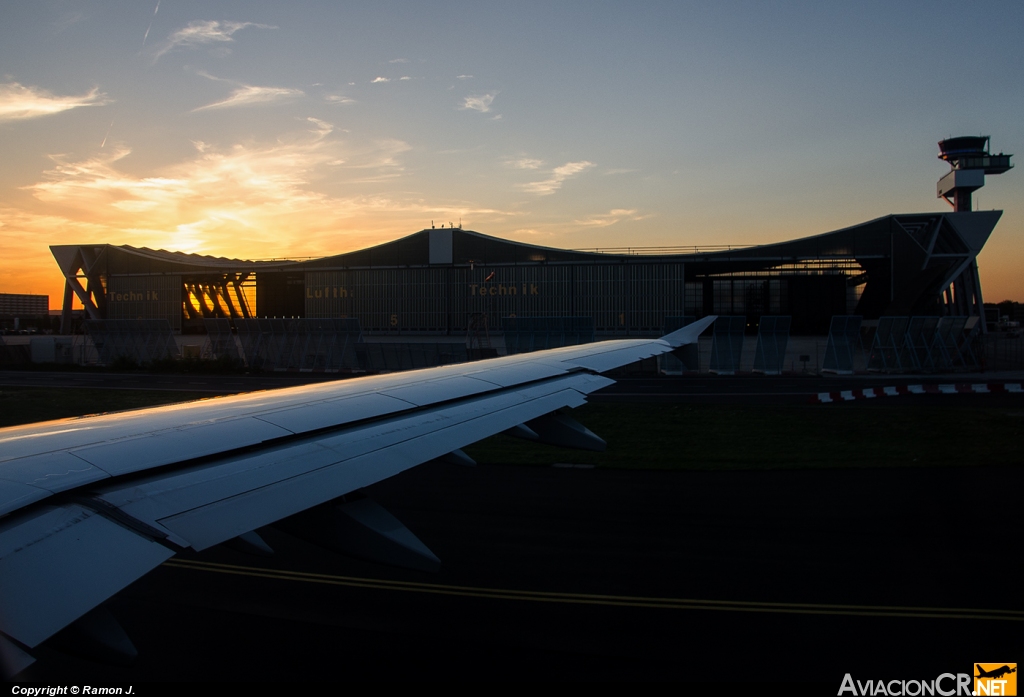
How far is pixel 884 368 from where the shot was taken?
108 feet

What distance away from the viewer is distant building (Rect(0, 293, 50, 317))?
545 feet

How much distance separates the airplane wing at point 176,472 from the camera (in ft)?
6.27

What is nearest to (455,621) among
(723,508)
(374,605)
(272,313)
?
(374,605)

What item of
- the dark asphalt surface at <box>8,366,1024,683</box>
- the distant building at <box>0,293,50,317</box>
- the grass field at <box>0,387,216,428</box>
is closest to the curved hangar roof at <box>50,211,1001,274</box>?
the grass field at <box>0,387,216,428</box>

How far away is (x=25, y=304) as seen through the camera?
176 m

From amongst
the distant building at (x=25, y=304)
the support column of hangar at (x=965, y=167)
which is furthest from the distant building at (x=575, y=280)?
the distant building at (x=25, y=304)

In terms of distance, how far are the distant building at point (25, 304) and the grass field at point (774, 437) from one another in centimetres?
18304

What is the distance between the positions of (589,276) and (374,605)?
4762 cm

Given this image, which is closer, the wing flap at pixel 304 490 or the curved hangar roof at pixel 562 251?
the wing flap at pixel 304 490

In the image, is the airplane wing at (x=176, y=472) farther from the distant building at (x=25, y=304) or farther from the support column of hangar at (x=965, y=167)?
the distant building at (x=25, y=304)

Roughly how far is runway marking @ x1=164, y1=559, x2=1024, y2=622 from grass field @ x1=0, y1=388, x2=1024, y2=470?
5902 mm

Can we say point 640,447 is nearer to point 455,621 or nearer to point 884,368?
point 455,621

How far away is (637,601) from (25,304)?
21675cm

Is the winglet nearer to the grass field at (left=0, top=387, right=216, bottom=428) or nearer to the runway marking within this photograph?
the runway marking
